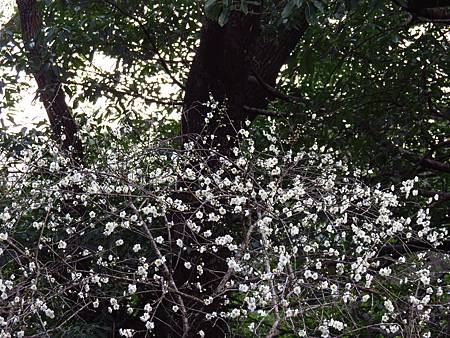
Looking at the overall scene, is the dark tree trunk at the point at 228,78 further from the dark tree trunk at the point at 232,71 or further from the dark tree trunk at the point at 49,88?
the dark tree trunk at the point at 49,88

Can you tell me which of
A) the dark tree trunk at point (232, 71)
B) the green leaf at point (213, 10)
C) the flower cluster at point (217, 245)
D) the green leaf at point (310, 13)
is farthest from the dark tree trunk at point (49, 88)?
the green leaf at point (310, 13)

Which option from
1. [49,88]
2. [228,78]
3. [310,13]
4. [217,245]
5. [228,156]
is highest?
[228,78]

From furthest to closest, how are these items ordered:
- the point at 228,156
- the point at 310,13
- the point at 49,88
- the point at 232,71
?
the point at 49,88 < the point at 232,71 < the point at 228,156 < the point at 310,13

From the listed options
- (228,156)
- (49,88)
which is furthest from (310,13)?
(49,88)

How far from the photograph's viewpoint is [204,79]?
3.51 meters

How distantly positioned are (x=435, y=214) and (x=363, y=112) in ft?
2.47

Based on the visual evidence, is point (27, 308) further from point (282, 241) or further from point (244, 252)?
point (282, 241)

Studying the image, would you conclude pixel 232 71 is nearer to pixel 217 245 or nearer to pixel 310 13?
pixel 217 245

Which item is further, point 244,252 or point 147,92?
point 147,92

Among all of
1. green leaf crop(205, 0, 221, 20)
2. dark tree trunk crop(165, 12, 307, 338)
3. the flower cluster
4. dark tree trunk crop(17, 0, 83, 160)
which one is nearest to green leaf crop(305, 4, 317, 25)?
green leaf crop(205, 0, 221, 20)

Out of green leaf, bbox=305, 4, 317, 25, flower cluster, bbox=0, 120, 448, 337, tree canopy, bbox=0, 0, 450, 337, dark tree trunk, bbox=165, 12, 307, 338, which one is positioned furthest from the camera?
dark tree trunk, bbox=165, 12, 307, 338

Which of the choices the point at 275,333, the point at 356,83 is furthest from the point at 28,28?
the point at 275,333

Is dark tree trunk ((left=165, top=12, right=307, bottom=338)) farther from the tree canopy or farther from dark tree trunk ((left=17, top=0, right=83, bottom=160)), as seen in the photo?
dark tree trunk ((left=17, top=0, right=83, bottom=160))

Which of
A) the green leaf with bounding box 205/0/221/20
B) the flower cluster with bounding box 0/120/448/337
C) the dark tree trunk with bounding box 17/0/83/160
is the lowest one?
the flower cluster with bounding box 0/120/448/337
